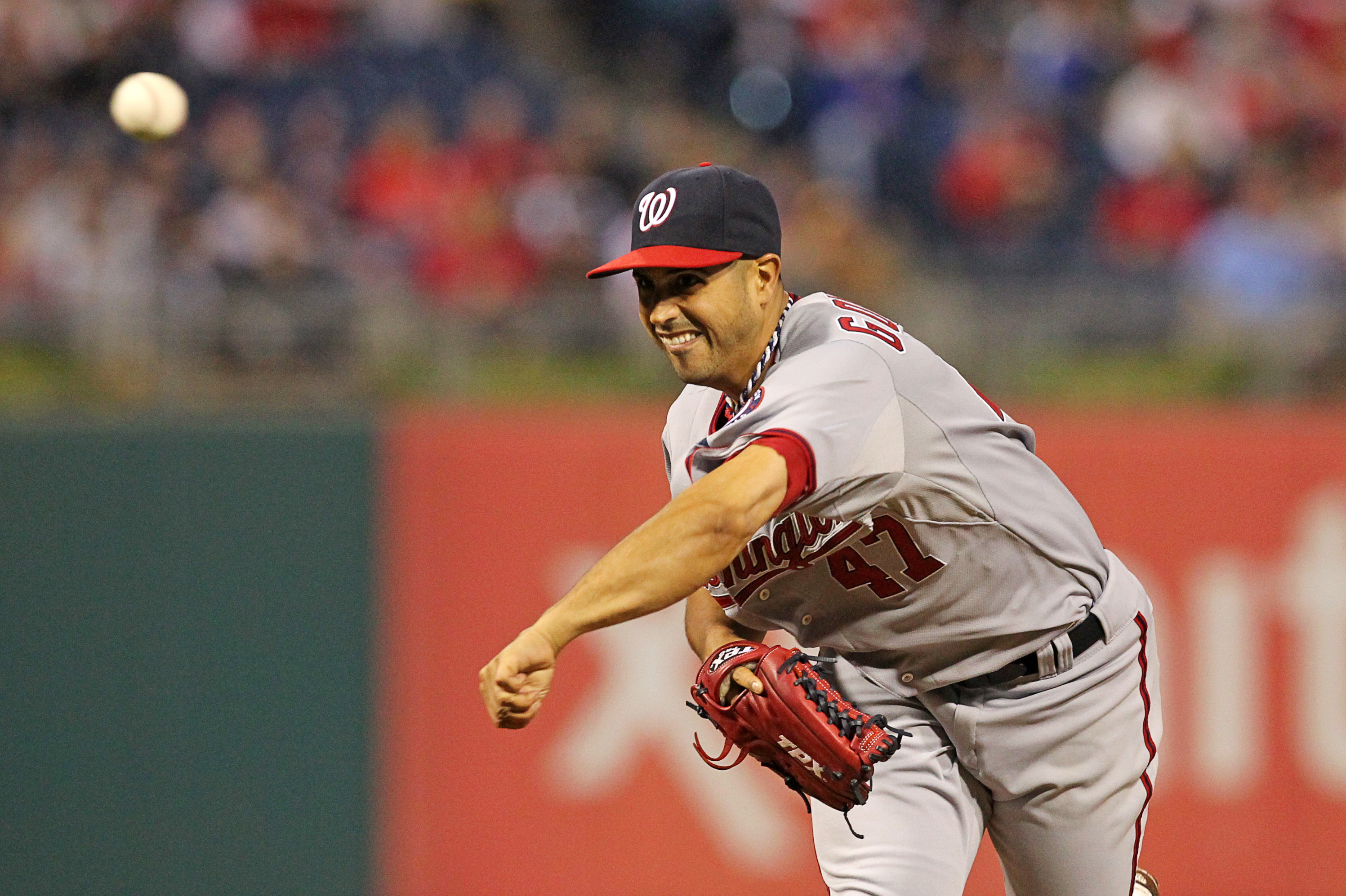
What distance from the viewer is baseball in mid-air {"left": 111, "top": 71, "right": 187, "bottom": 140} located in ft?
17.0

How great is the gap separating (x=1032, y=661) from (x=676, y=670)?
318cm

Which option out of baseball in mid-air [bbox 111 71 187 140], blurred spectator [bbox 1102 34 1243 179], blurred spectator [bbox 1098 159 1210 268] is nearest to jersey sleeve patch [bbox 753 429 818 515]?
baseball in mid-air [bbox 111 71 187 140]

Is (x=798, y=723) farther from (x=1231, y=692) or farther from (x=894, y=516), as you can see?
(x=1231, y=692)

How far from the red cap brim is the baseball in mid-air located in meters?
2.77

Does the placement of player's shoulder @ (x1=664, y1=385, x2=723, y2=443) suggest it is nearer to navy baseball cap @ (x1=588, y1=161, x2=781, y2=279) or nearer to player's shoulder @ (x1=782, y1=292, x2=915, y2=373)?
player's shoulder @ (x1=782, y1=292, x2=915, y2=373)

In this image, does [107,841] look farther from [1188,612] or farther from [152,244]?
[1188,612]

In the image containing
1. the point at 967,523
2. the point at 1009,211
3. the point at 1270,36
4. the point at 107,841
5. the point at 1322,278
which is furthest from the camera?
the point at 1270,36

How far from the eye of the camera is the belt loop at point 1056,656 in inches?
133

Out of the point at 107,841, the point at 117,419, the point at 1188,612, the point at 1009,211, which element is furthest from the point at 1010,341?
the point at 107,841

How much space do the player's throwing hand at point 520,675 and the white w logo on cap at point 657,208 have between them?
2.72 ft

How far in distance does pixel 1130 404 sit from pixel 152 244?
4294 millimetres

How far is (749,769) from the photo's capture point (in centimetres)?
654

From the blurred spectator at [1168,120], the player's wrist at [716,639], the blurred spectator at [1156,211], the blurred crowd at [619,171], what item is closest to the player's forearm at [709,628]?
the player's wrist at [716,639]

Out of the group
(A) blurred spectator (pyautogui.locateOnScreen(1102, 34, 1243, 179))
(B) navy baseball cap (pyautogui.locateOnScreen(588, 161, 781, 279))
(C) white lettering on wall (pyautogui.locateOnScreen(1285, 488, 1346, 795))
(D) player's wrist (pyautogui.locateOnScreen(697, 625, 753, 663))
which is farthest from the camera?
(A) blurred spectator (pyautogui.locateOnScreen(1102, 34, 1243, 179))
